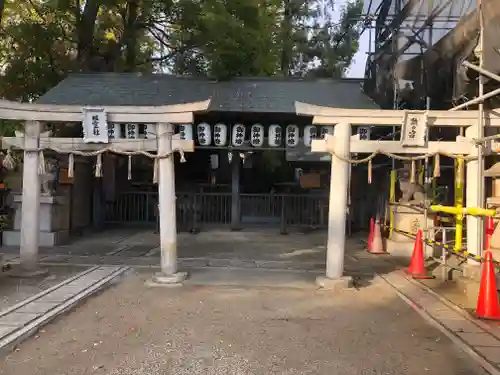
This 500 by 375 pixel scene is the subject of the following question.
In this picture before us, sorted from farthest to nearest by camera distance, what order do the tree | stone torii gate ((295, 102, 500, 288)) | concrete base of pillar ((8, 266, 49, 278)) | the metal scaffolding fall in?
1. the tree
2. the metal scaffolding
3. concrete base of pillar ((8, 266, 49, 278))
4. stone torii gate ((295, 102, 500, 288))

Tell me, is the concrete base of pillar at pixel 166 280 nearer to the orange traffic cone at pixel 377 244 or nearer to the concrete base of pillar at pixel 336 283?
the concrete base of pillar at pixel 336 283

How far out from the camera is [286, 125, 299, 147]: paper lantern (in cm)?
1447

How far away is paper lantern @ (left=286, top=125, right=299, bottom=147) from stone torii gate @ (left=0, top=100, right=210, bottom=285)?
5944mm

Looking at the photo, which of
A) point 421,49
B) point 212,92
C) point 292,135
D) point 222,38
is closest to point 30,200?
point 292,135

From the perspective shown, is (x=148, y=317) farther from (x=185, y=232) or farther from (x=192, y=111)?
(x=185, y=232)

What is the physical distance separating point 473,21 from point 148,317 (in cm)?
811

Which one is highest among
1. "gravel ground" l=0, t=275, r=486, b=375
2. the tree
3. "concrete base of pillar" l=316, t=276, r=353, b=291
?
the tree

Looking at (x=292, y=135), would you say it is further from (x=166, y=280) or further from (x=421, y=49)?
(x=166, y=280)

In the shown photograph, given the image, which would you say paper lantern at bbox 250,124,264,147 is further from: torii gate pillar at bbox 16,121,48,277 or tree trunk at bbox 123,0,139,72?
tree trunk at bbox 123,0,139,72

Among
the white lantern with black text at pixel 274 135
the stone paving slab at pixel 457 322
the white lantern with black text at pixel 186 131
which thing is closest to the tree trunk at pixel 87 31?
the white lantern with black text at pixel 186 131

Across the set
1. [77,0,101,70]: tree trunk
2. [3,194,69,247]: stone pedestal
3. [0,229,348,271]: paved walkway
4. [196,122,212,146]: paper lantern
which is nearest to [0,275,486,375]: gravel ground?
[0,229,348,271]: paved walkway

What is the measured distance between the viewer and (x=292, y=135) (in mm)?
14484

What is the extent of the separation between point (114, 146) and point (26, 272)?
2.95 metres

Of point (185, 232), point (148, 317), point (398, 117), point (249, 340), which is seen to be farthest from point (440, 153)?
point (185, 232)
